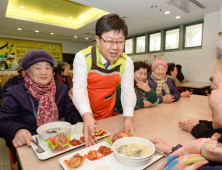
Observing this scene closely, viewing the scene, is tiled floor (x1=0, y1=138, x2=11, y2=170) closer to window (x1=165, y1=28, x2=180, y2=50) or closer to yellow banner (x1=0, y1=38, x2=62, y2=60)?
window (x1=165, y1=28, x2=180, y2=50)

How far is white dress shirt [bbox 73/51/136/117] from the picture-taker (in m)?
1.19

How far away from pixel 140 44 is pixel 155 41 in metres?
0.90

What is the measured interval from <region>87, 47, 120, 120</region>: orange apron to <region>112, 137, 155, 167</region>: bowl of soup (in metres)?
0.72

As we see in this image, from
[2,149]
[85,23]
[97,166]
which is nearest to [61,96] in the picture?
[97,166]

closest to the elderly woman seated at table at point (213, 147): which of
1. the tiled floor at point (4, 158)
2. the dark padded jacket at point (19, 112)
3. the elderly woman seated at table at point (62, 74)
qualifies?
the dark padded jacket at point (19, 112)

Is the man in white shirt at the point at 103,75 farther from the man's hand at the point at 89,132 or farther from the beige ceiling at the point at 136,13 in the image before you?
the beige ceiling at the point at 136,13

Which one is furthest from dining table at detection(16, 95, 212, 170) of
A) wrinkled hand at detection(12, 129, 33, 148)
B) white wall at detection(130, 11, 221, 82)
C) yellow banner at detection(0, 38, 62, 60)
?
yellow banner at detection(0, 38, 62, 60)

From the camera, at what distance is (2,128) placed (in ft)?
3.56

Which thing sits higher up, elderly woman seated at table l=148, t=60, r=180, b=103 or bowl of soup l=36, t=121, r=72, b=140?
elderly woman seated at table l=148, t=60, r=180, b=103

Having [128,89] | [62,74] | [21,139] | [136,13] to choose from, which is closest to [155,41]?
[136,13]

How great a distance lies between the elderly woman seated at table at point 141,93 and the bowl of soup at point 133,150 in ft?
3.24

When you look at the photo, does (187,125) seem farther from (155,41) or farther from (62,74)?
(155,41)

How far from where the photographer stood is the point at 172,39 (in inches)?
247

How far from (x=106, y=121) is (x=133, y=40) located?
707 cm
